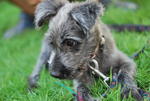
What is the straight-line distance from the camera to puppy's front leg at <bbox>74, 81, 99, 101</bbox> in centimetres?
425

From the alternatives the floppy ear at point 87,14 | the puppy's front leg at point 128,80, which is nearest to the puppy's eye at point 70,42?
the floppy ear at point 87,14

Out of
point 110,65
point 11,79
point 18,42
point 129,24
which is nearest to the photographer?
point 110,65

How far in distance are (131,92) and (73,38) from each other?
98cm

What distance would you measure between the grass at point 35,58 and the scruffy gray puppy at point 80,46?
206mm

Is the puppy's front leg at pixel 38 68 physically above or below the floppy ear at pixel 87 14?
below

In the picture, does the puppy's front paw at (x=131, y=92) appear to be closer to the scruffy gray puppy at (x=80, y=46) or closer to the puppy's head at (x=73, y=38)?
the scruffy gray puppy at (x=80, y=46)

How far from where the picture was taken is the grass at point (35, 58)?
14.7 ft

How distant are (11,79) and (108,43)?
1988mm

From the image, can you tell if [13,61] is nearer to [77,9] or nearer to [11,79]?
[11,79]

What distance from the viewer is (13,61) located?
7297 mm

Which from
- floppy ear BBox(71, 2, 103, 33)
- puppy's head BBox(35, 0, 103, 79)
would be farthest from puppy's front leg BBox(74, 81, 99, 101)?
floppy ear BBox(71, 2, 103, 33)

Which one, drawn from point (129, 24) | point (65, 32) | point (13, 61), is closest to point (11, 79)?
point (13, 61)

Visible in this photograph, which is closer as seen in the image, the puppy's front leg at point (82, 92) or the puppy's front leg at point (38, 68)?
the puppy's front leg at point (82, 92)

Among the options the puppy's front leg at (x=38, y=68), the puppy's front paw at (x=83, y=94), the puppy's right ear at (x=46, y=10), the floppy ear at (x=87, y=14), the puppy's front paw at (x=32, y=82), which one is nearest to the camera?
the floppy ear at (x=87, y=14)
